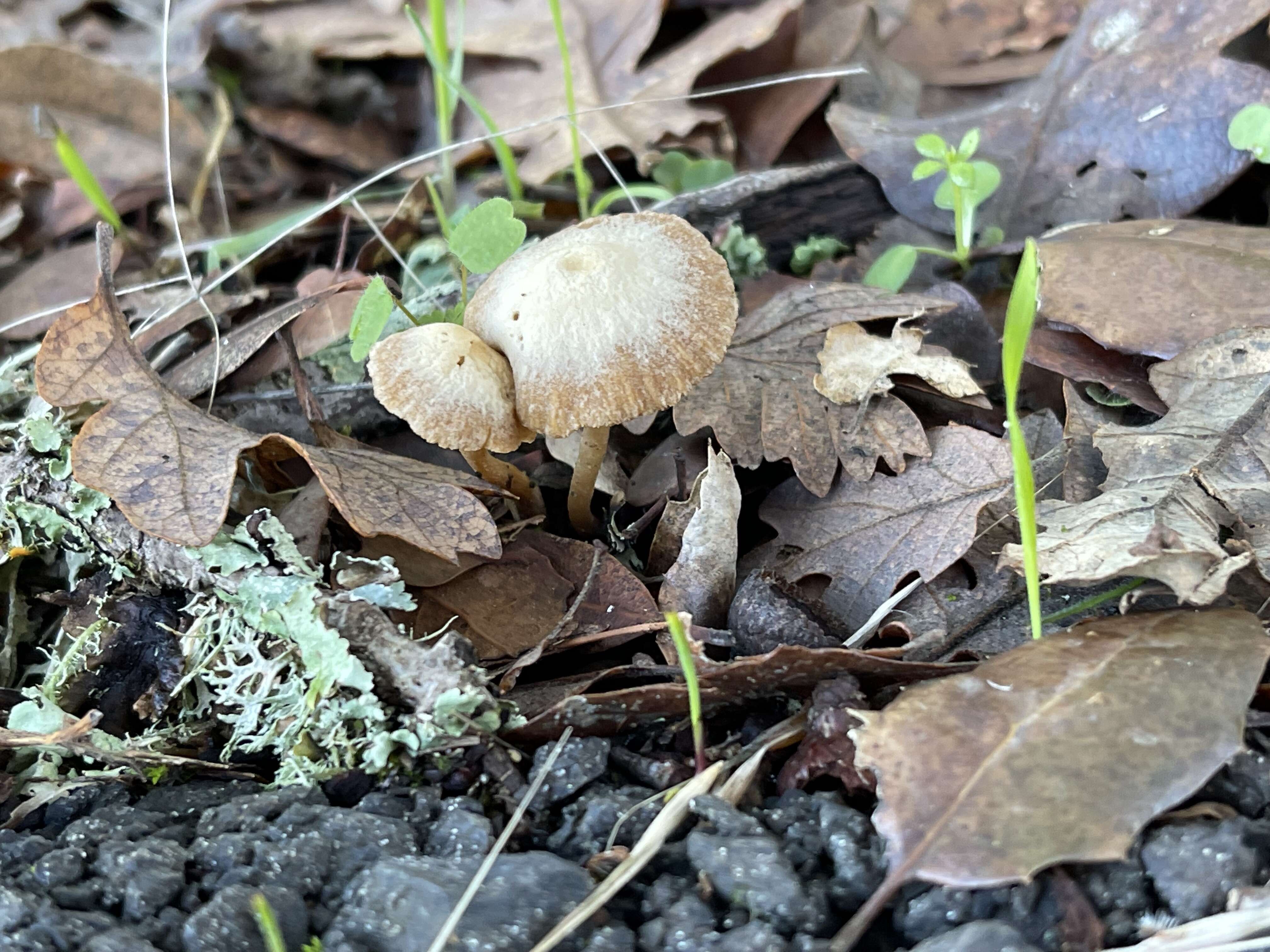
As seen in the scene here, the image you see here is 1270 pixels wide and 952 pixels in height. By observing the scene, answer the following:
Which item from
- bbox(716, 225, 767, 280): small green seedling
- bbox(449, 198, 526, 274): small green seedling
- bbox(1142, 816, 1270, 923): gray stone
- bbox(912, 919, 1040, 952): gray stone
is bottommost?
bbox(1142, 816, 1270, 923): gray stone

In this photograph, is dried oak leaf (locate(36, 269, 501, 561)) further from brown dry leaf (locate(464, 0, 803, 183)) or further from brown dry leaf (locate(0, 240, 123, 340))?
brown dry leaf (locate(464, 0, 803, 183))

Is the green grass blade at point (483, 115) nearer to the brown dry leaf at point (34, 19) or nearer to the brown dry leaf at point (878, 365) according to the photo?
the brown dry leaf at point (878, 365)

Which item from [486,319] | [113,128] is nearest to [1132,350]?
[486,319]

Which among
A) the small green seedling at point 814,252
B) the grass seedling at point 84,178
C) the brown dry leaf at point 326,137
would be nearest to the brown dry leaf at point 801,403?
the small green seedling at point 814,252

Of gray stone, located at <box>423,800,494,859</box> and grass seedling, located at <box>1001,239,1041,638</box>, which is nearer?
grass seedling, located at <box>1001,239,1041,638</box>

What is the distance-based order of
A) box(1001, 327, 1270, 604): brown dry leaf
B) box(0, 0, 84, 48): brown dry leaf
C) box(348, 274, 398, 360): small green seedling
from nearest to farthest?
box(1001, 327, 1270, 604): brown dry leaf, box(348, 274, 398, 360): small green seedling, box(0, 0, 84, 48): brown dry leaf

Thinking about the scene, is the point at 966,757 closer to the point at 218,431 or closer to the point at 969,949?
Answer: the point at 969,949

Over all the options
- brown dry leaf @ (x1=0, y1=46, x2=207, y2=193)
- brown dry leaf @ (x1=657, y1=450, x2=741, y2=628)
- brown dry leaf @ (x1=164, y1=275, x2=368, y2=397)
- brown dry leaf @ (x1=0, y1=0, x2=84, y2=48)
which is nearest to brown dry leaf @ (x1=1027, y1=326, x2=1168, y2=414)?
brown dry leaf @ (x1=657, y1=450, x2=741, y2=628)
